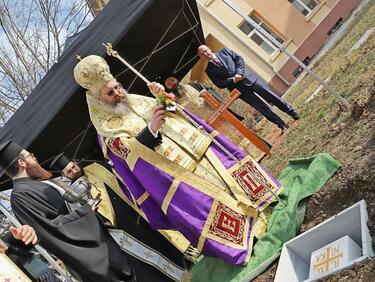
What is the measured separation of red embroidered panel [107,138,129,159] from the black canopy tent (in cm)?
68

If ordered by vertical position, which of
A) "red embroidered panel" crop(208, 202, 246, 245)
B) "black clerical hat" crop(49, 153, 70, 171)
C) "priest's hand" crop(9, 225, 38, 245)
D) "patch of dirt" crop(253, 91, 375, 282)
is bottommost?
"priest's hand" crop(9, 225, 38, 245)

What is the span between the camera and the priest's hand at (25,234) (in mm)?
3605

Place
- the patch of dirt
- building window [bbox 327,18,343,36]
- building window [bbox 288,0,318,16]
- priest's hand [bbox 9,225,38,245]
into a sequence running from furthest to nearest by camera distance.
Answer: building window [bbox 288,0,318,16] → building window [bbox 327,18,343,36] → priest's hand [bbox 9,225,38,245] → the patch of dirt

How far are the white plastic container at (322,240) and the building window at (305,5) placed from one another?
16327 mm

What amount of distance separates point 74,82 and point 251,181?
5.96 ft

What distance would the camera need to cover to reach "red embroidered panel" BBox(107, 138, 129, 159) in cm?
427

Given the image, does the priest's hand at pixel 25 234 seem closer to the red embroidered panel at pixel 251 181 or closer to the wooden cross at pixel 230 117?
the red embroidered panel at pixel 251 181

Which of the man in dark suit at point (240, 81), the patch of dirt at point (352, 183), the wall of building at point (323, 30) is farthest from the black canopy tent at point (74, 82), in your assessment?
the wall of building at point (323, 30)

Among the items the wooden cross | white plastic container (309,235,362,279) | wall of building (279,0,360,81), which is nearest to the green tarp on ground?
white plastic container (309,235,362,279)

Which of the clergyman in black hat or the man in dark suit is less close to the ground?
the man in dark suit

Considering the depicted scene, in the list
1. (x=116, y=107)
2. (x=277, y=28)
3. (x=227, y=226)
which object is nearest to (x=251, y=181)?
(x=227, y=226)

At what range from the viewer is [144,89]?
235 inches

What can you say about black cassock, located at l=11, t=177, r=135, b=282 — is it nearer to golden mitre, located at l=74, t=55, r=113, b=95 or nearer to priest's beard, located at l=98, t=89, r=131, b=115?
priest's beard, located at l=98, t=89, r=131, b=115

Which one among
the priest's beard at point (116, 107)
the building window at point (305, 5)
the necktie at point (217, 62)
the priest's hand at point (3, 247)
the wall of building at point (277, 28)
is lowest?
the priest's hand at point (3, 247)
